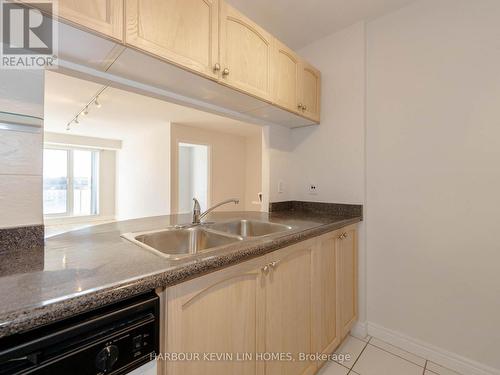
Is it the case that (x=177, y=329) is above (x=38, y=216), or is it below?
below

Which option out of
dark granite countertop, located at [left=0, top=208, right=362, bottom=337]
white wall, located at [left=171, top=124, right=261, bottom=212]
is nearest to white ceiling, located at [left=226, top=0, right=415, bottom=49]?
dark granite countertop, located at [left=0, top=208, right=362, bottom=337]

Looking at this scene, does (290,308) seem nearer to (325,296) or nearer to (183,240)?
(325,296)

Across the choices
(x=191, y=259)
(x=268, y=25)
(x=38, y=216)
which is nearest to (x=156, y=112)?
(x=268, y=25)

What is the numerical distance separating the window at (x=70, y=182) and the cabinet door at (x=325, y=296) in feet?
18.9

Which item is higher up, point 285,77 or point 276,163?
point 285,77

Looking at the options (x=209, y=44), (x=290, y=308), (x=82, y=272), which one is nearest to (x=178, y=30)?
(x=209, y=44)

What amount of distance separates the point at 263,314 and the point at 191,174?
14.9 feet

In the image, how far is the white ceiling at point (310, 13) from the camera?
1.69 m

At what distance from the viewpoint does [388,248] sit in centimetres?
179

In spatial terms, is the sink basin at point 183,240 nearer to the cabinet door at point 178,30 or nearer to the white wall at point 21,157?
the white wall at point 21,157

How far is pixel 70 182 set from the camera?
207 inches

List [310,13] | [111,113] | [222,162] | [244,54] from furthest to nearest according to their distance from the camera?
1. [222,162]
2. [111,113]
3. [310,13]
4. [244,54]

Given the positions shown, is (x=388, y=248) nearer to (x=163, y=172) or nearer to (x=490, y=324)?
(x=490, y=324)

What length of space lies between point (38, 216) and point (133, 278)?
0.64m
